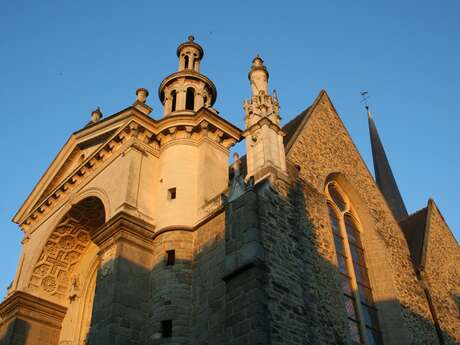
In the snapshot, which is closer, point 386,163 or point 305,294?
point 305,294

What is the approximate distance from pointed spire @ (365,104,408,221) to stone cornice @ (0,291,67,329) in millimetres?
15828

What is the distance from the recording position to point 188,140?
1367cm

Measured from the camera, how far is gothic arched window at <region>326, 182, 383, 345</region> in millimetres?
12047

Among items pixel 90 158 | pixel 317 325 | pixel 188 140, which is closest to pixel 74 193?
pixel 90 158

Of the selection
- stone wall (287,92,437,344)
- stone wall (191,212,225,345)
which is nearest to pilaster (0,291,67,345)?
stone wall (191,212,225,345)

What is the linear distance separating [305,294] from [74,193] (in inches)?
295

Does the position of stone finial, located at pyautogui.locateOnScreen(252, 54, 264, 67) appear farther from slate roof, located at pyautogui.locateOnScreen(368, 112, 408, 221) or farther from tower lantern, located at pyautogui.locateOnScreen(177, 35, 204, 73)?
slate roof, located at pyautogui.locateOnScreen(368, 112, 408, 221)

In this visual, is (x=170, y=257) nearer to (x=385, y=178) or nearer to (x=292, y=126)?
(x=292, y=126)

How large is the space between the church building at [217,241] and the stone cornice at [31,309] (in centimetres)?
3

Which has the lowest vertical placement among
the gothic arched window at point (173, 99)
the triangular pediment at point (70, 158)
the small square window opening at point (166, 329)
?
the small square window opening at point (166, 329)

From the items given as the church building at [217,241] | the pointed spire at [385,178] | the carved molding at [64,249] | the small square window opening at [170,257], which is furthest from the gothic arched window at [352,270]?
the pointed spire at [385,178]

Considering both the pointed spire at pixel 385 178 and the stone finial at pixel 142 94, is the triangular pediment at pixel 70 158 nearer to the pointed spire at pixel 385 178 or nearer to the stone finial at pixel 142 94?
the stone finial at pixel 142 94

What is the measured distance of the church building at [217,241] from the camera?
10.1 m

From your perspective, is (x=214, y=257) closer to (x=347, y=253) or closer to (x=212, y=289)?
(x=212, y=289)
